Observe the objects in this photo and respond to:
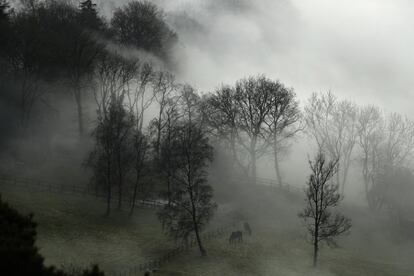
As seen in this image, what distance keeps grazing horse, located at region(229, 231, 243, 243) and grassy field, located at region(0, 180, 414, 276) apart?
26.2 inches

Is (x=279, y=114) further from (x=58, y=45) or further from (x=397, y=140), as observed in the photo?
(x=58, y=45)

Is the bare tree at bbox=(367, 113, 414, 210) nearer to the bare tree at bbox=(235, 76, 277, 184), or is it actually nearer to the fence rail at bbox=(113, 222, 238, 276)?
the bare tree at bbox=(235, 76, 277, 184)

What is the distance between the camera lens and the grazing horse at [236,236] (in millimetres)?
40125

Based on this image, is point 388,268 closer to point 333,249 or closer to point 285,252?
point 333,249

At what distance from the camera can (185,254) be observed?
37.5m

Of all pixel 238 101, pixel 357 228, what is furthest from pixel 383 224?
pixel 238 101

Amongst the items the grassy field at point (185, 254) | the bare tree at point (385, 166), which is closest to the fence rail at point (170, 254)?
the grassy field at point (185, 254)

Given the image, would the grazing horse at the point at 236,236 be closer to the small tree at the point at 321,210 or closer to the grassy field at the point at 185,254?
the grassy field at the point at 185,254

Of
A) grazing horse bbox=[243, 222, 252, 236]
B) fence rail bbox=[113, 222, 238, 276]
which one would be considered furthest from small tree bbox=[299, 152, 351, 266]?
fence rail bbox=[113, 222, 238, 276]

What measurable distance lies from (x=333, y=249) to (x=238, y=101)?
25.1 m

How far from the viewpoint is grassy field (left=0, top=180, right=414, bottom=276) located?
3434 centimetres

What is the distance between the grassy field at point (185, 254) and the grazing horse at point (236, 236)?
667 mm

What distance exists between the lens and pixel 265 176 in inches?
2761

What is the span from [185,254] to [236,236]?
563 cm
